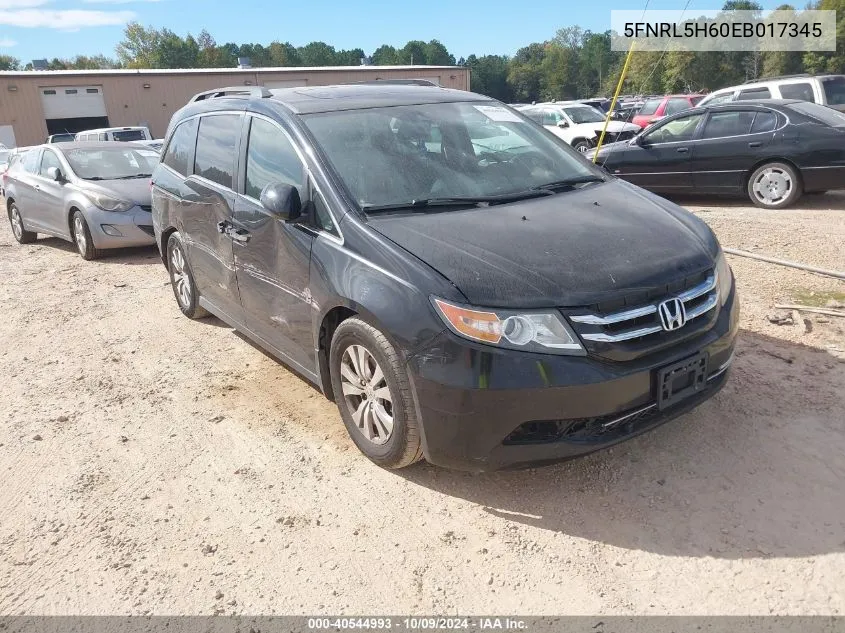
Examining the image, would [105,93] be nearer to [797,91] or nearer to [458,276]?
[797,91]

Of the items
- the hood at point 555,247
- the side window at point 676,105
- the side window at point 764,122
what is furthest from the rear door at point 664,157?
the side window at point 676,105

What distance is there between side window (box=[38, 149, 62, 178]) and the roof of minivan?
6.96m

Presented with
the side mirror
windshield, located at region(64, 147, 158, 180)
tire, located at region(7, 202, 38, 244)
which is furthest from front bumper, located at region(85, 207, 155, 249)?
the side mirror

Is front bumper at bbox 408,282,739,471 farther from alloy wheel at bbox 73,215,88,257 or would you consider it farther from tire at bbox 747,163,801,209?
alloy wheel at bbox 73,215,88,257

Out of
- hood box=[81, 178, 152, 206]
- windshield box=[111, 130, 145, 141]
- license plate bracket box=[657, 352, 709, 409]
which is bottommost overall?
license plate bracket box=[657, 352, 709, 409]

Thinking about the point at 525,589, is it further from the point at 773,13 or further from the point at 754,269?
the point at 773,13

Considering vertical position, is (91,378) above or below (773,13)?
below

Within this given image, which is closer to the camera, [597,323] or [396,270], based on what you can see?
[597,323]

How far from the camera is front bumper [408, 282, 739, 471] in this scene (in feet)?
9.15

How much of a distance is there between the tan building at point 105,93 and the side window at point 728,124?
2687 cm

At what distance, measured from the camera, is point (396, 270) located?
305 centimetres

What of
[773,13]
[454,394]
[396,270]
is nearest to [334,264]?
[396,270]

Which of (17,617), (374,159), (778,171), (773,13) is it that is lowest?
(17,617)

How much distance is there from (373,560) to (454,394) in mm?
767
